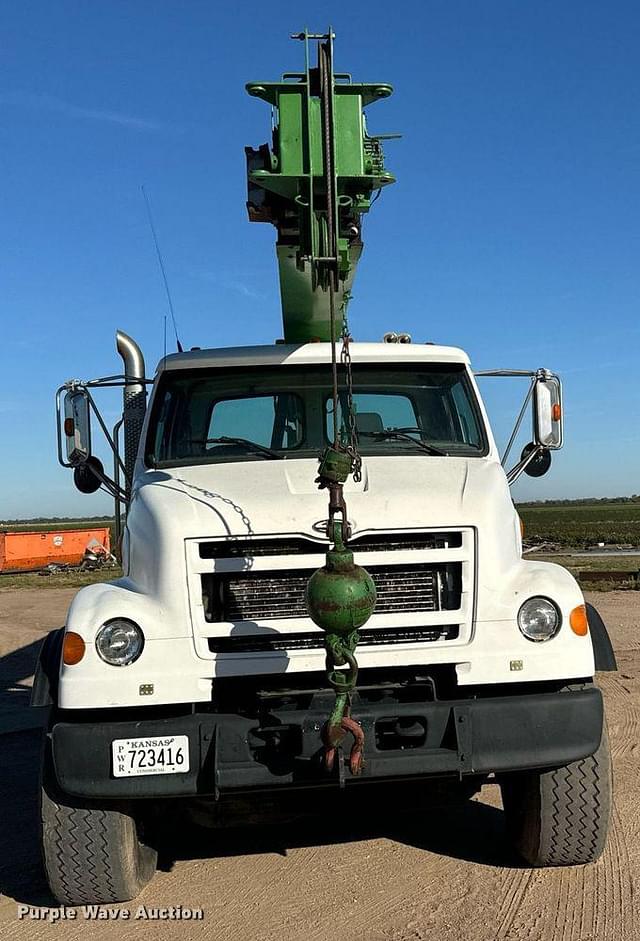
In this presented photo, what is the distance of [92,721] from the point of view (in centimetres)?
411

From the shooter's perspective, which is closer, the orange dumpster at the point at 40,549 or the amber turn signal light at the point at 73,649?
the amber turn signal light at the point at 73,649

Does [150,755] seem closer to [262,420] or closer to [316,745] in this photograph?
[316,745]

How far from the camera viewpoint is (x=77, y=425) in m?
5.86

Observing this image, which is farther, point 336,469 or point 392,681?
point 392,681

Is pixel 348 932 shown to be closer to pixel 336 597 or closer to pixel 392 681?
pixel 392 681

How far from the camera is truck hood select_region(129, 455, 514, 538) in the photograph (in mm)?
4254

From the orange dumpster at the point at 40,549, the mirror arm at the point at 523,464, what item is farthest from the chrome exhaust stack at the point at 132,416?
the orange dumpster at the point at 40,549

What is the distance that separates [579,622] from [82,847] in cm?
250

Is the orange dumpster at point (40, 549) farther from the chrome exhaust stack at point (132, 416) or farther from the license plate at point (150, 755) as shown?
the license plate at point (150, 755)

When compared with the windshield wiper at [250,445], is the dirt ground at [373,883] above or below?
below

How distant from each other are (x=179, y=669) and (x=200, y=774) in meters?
0.46

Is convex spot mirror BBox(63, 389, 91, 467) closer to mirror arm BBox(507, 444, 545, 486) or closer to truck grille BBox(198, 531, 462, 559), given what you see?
truck grille BBox(198, 531, 462, 559)

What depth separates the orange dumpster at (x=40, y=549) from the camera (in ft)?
97.7

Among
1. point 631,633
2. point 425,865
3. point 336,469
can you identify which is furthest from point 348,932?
point 631,633
